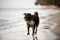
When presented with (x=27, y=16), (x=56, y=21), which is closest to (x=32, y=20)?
(x=27, y=16)

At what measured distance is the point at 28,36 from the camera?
93 centimetres

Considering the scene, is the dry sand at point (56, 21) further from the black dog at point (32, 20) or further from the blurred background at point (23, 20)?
the black dog at point (32, 20)

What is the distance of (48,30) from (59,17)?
0.15 meters

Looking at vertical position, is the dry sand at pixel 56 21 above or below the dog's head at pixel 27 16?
below

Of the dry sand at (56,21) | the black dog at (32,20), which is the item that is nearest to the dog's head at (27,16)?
the black dog at (32,20)

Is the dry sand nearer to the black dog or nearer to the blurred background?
the blurred background

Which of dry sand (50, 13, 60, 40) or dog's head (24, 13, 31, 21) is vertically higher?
dog's head (24, 13, 31, 21)

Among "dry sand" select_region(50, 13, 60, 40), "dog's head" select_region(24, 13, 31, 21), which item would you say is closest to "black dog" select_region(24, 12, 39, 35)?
→ "dog's head" select_region(24, 13, 31, 21)

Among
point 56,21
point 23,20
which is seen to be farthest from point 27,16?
point 56,21

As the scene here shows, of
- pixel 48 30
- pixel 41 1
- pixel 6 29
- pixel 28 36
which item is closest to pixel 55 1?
pixel 41 1

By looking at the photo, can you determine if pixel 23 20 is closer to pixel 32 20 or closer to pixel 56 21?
pixel 32 20

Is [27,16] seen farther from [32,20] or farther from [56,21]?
[56,21]

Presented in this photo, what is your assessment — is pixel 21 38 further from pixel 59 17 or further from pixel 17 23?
pixel 59 17

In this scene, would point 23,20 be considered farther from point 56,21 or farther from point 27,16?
point 56,21
